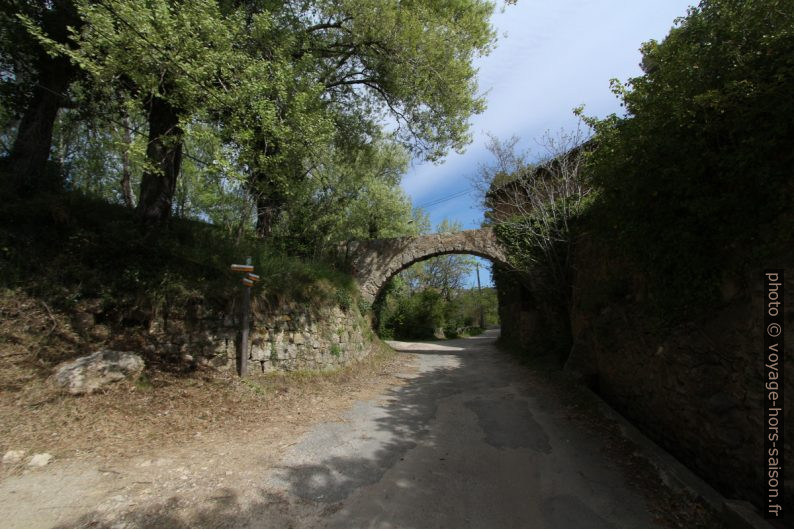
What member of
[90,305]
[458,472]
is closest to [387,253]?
[90,305]

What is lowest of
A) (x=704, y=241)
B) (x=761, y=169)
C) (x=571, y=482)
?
(x=571, y=482)

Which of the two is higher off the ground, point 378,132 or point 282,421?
point 378,132

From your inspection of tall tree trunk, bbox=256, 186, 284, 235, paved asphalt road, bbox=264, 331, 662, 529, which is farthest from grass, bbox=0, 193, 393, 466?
tall tree trunk, bbox=256, 186, 284, 235

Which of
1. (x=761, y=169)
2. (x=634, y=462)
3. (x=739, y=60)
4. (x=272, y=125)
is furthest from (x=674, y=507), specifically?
(x=272, y=125)

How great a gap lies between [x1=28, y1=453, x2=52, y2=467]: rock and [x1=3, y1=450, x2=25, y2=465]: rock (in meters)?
0.11

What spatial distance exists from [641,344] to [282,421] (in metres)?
5.11

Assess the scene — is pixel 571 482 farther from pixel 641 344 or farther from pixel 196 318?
pixel 196 318

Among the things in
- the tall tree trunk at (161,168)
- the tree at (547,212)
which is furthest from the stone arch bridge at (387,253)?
the tall tree trunk at (161,168)

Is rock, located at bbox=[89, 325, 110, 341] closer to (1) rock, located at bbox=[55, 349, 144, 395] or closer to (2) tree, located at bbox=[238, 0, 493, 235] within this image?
(1) rock, located at bbox=[55, 349, 144, 395]

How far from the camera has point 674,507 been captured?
10.1ft

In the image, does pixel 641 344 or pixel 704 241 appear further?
pixel 641 344

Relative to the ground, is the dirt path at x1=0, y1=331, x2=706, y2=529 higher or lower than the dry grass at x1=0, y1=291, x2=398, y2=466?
lower

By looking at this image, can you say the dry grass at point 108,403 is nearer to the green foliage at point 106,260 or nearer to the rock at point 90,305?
the rock at point 90,305

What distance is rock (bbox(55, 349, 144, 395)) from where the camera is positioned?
4.43 meters
